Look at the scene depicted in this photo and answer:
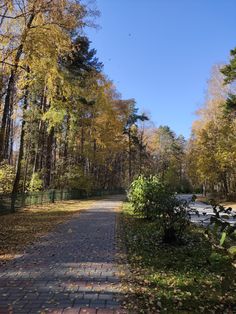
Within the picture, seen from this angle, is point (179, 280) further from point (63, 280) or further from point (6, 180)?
point (6, 180)

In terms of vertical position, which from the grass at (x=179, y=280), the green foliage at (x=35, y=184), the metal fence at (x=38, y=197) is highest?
the green foliage at (x=35, y=184)

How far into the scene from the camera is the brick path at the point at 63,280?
5.09 metres

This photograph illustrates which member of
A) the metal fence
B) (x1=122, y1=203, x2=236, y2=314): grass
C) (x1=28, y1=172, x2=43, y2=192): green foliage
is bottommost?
(x1=122, y1=203, x2=236, y2=314): grass

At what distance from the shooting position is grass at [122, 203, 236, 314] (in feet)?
16.8

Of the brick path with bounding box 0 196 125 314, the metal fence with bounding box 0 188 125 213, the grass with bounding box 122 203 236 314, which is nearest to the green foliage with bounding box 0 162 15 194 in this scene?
the metal fence with bounding box 0 188 125 213

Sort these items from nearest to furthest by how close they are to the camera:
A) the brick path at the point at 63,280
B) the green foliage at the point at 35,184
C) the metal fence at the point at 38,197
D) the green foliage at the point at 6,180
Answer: the brick path at the point at 63,280, the metal fence at the point at 38,197, the green foliage at the point at 6,180, the green foliage at the point at 35,184

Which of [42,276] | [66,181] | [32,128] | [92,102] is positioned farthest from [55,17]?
[66,181]

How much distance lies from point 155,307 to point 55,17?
1073cm

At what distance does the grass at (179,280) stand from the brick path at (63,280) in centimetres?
38

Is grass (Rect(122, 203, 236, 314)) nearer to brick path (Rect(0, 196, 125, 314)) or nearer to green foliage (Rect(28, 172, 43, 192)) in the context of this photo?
brick path (Rect(0, 196, 125, 314))

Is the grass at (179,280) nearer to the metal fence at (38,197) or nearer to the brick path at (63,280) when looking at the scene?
the brick path at (63,280)

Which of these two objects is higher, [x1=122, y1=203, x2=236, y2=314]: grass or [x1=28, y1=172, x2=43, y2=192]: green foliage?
[x1=28, y1=172, x2=43, y2=192]: green foliage

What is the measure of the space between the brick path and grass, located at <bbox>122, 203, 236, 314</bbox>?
1.26 feet

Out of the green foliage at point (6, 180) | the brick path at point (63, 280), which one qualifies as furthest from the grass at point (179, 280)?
the green foliage at point (6, 180)
